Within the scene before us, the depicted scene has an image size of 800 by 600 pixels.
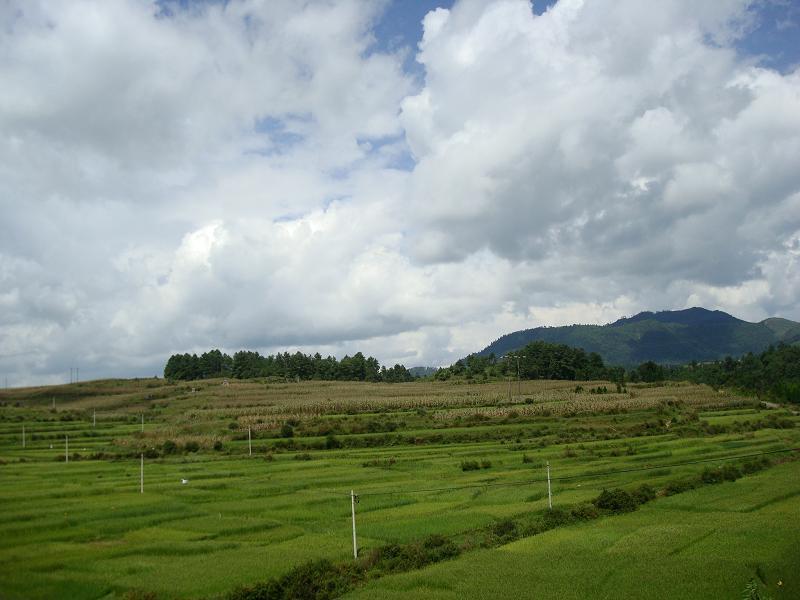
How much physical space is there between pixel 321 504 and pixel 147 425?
6878cm

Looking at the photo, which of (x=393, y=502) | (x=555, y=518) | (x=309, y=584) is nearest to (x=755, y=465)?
(x=555, y=518)

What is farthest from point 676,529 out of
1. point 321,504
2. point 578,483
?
point 321,504

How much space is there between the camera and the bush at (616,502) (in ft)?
125

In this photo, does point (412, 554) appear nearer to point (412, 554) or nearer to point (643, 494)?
point (412, 554)

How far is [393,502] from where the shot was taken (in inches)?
1642

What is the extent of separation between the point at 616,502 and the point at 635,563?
12.6 metres

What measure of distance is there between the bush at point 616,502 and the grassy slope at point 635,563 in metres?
2.00

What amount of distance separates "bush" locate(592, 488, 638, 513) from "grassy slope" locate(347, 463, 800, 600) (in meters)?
2.00

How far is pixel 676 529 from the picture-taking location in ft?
104

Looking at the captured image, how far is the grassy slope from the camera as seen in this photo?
23.3 metres

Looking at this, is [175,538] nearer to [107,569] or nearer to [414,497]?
[107,569]

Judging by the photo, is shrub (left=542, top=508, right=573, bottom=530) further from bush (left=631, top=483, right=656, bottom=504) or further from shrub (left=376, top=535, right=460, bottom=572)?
shrub (left=376, top=535, right=460, bottom=572)

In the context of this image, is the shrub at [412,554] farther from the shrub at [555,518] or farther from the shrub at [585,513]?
A: the shrub at [585,513]

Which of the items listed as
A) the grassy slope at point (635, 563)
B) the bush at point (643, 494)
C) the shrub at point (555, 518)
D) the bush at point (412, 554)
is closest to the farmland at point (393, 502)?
the grassy slope at point (635, 563)
